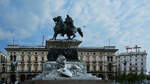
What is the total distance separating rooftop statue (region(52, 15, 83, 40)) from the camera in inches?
794

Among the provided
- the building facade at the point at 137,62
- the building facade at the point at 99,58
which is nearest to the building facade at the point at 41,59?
the building facade at the point at 99,58

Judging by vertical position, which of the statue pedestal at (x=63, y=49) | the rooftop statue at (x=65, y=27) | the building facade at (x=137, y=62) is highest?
the rooftop statue at (x=65, y=27)

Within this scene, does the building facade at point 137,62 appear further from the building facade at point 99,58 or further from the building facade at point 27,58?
the building facade at point 27,58

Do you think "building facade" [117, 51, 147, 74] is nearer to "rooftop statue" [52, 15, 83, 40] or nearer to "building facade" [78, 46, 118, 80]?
"building facade" [78, 46, 118, 80]

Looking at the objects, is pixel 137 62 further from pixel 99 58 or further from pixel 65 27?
pixel 65 27

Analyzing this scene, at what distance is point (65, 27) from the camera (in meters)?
20.2

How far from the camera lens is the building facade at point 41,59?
292ft

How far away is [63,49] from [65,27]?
200 centimetres

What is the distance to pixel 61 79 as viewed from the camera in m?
16.1

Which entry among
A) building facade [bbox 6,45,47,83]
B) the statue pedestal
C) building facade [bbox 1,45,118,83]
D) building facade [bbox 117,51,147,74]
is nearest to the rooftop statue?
the statue pedestal

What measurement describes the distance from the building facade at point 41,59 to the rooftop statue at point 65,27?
6864 centimetres

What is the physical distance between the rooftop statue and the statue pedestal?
66 cm

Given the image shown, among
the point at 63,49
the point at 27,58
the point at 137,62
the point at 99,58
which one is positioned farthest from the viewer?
the point at 137,62

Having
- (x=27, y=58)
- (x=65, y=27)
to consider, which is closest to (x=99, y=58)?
(x=27, y=58)
